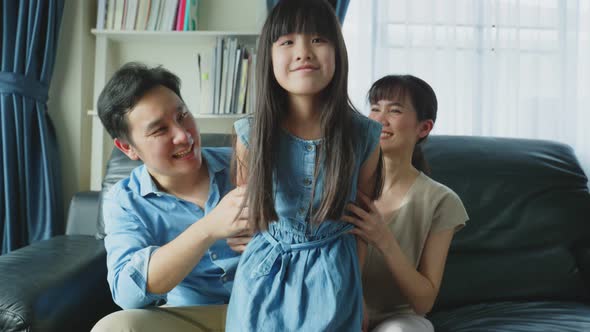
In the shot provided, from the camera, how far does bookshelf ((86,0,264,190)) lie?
2.51m

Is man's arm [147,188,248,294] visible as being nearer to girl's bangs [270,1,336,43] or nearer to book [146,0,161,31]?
girl's bangs [270,1,336,43]

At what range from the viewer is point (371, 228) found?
3.34 feet

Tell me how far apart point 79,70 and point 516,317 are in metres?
2.23

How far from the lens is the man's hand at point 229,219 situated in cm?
98

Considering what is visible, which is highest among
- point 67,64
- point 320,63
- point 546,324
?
point 67,64

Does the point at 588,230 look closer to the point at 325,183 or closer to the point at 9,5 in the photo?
the point at 325,183

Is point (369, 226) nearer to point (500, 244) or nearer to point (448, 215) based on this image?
point (448, 215)

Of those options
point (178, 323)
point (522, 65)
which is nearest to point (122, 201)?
point (178, 323)

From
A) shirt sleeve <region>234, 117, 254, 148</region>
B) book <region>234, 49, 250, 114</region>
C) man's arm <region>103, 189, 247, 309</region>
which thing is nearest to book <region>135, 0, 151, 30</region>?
book <region>234, 49, 250, 114</region>

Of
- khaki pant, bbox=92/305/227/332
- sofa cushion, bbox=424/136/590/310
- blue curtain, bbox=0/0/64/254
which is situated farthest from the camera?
blue curtain, bbox=0/0/64/254

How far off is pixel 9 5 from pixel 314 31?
2.01m

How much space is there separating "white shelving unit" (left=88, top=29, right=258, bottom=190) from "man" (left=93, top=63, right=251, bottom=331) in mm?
1203

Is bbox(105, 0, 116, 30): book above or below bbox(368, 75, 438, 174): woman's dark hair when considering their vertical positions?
above

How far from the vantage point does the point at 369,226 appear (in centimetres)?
101
